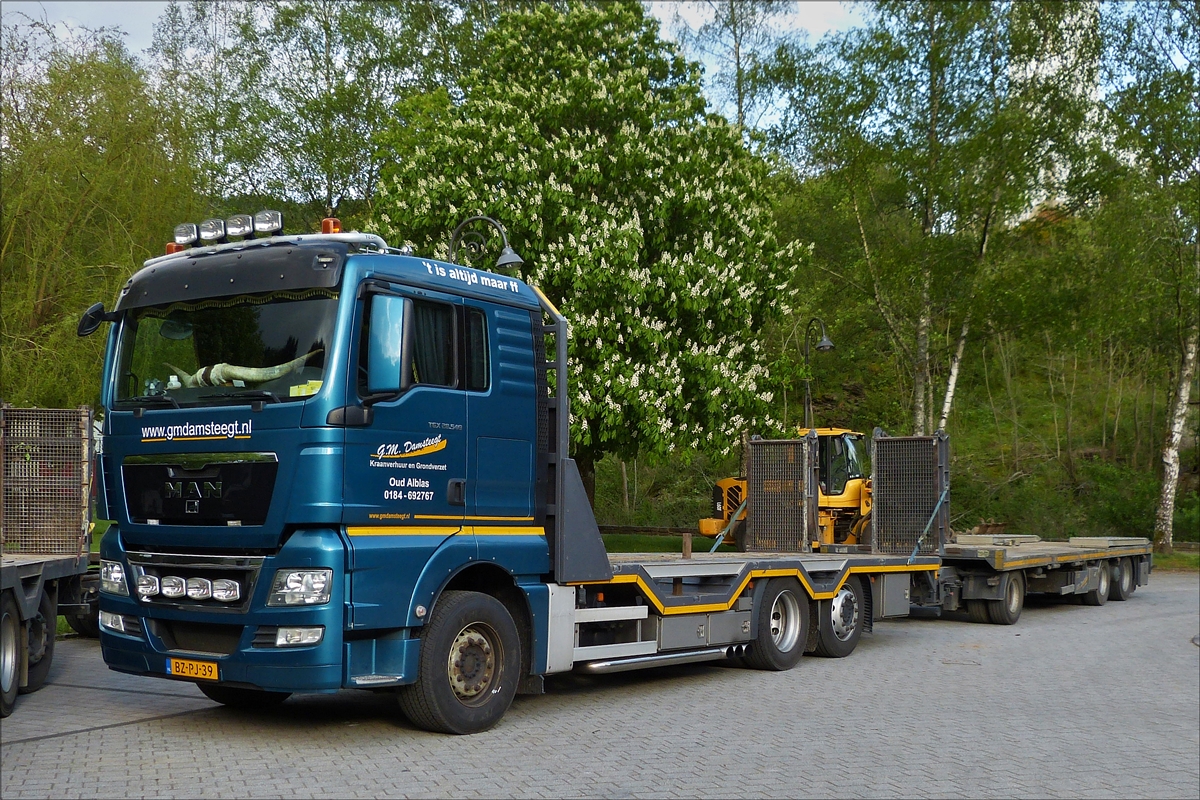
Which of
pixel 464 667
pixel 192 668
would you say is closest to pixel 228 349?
pixel 192 668

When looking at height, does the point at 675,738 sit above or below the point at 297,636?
below

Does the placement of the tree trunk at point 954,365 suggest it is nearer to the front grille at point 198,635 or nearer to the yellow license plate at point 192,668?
the front grille at point 198,635

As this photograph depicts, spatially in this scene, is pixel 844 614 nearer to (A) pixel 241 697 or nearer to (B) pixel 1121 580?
(A) pixel 241 697

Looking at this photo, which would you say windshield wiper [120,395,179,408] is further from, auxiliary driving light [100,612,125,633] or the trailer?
the trailer

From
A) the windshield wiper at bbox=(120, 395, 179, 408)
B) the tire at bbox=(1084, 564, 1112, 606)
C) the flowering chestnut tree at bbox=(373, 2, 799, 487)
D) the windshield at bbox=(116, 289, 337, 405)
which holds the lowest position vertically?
the tire at bbox=(1084, 564, 1112, 606)

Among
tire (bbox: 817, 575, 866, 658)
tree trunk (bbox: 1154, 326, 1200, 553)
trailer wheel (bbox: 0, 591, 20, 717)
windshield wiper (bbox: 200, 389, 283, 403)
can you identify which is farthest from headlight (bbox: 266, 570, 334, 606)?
tree trunk (bbox: 1154, 326, 1200, 553)

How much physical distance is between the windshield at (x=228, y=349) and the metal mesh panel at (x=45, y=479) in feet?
8.07

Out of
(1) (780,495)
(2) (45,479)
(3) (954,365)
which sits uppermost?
(3) (954,365)

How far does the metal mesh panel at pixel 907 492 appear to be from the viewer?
14.8 meters

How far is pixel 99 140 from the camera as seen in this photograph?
2019cm

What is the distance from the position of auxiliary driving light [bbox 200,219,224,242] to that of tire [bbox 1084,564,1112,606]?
1617 centimetres

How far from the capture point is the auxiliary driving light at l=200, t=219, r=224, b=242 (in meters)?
8.55

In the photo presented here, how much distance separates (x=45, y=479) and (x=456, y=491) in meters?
4.36

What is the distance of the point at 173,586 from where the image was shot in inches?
314
